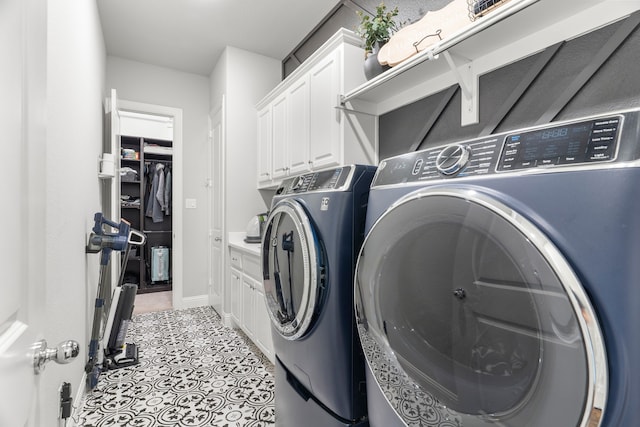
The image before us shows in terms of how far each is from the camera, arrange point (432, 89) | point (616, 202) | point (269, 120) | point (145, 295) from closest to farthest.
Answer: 1. point (616, 202)
2. point (432, 89)
3. point (269, 120)
4. point (145, 295)

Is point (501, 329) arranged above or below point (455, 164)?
below

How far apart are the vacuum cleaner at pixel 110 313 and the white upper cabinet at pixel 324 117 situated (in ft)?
4.31

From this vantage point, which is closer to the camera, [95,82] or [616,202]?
[616,202]

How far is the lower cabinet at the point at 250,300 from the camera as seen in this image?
2254 mm

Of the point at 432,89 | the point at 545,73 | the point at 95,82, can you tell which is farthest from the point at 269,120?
the point at 545,73

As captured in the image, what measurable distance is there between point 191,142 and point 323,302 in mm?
3354

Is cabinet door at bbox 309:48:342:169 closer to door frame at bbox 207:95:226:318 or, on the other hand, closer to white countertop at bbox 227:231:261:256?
white countertop at bbox 227:231:261:256

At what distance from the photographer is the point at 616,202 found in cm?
46

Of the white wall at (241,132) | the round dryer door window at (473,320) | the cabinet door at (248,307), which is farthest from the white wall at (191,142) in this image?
the round dryer door window at (473,320)

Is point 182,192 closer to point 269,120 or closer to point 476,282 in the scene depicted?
point 269,120

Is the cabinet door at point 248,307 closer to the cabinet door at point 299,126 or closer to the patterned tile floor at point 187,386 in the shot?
the patterned tile floor at point 187,386

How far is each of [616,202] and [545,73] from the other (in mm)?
1039

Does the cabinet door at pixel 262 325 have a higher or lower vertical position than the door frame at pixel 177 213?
lower

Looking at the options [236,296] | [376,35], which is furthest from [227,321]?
[376,35]
